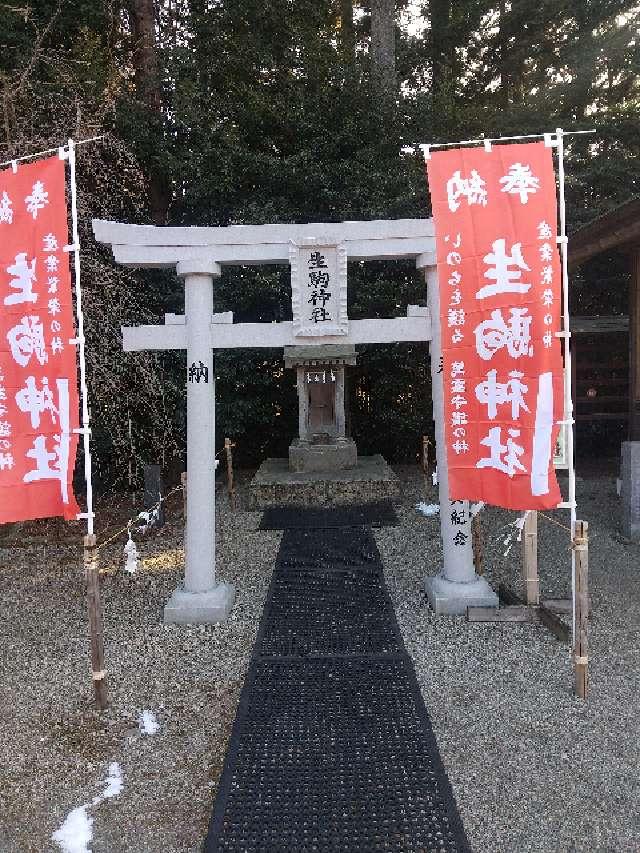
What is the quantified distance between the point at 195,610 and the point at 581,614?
3.81 meters

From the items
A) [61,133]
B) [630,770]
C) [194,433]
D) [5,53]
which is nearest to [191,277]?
[194,433]

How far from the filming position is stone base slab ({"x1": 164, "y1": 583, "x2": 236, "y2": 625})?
6.16m

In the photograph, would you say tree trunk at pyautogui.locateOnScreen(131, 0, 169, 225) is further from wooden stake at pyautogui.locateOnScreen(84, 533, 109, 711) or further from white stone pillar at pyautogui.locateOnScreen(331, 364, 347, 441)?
wooden stake at pyautogui.locateOnScreen(84, 533, 109, 711)

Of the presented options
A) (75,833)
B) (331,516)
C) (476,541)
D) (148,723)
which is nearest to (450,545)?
(476,541)

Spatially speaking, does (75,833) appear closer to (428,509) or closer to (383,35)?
(428,509)

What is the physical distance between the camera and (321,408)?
12.8 m

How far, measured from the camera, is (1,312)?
4734 mm

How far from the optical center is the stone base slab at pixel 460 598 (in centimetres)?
612

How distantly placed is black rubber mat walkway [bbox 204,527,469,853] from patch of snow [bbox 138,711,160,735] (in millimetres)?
627

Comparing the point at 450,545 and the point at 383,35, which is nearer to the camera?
the point at 450,545

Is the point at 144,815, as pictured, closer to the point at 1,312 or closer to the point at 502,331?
the point at 1,312

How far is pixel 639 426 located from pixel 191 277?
799 centimetres

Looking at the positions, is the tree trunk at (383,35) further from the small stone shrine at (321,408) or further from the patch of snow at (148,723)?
the patch of snow at (148,723)

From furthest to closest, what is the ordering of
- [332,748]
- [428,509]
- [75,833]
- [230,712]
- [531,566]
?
[428,509], [531,566], [230,712], [332,748], [75,833]
